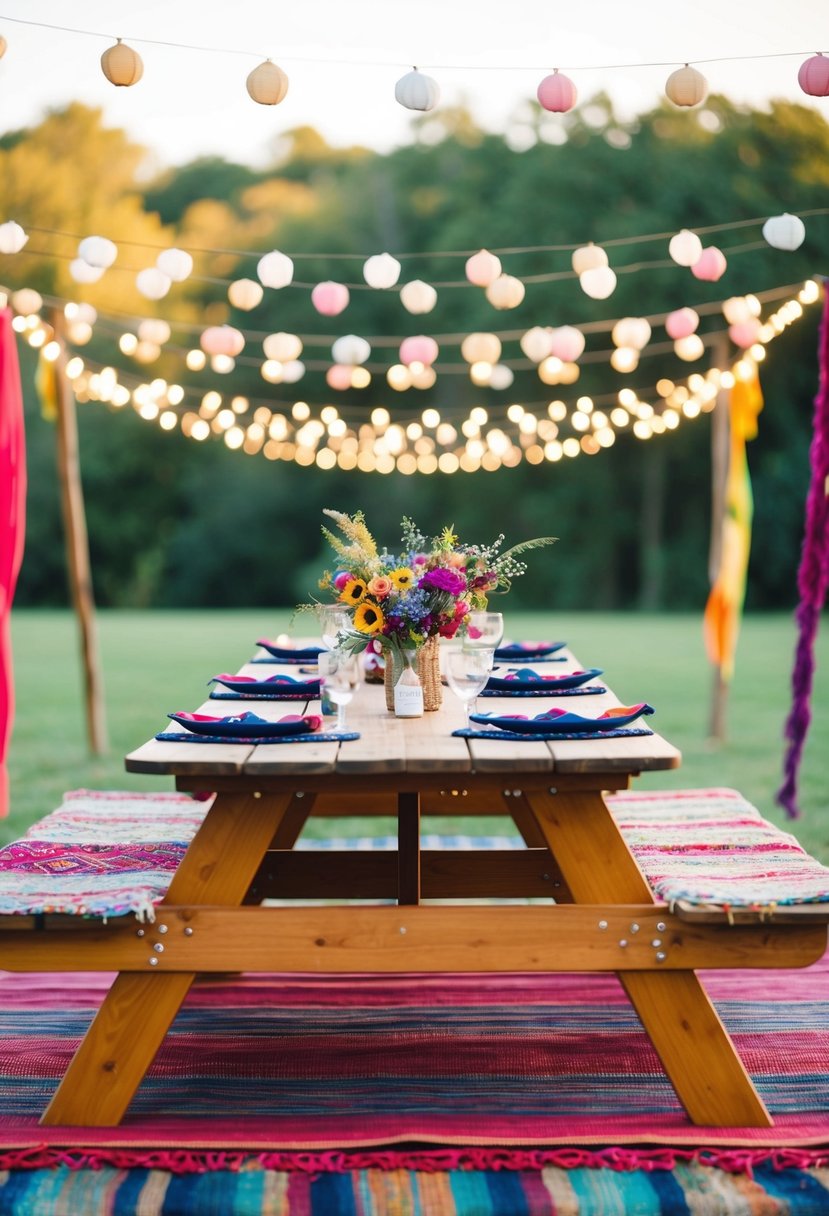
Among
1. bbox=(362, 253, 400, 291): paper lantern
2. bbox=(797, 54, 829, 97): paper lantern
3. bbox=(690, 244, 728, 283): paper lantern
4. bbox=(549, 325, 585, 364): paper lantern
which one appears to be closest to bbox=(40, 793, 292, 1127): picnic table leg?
bbox=(362, 253, 400, 291): paper lantern

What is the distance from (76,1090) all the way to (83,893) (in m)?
0.34

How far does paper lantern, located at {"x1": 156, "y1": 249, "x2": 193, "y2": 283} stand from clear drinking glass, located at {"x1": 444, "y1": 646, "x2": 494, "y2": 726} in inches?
73.1

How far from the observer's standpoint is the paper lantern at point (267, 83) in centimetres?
309

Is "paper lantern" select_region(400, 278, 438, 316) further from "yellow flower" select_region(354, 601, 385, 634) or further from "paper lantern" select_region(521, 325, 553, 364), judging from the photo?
"yellow flower" select_region(354, 601, 385, 634)

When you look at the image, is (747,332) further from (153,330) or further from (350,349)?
(153,330)

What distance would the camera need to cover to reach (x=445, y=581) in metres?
2.57

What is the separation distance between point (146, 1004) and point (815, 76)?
8.36 feet

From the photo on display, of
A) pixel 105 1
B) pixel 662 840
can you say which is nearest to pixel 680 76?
pixel 662 840

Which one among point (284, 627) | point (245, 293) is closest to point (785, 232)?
point (245, 293)

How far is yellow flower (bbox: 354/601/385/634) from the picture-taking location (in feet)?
8.29

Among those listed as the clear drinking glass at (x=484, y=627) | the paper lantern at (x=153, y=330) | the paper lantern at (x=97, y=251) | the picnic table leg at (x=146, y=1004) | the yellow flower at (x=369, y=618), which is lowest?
→ the picnic table leg at (x=146, y=1004)

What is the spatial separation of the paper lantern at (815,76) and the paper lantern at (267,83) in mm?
1234

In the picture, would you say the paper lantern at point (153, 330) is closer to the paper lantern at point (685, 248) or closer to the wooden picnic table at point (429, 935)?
the paper lantern at point (685, 248)

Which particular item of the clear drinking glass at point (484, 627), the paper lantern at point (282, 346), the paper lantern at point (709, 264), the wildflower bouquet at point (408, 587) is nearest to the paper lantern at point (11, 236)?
the paper lantern at point (282, 346)
